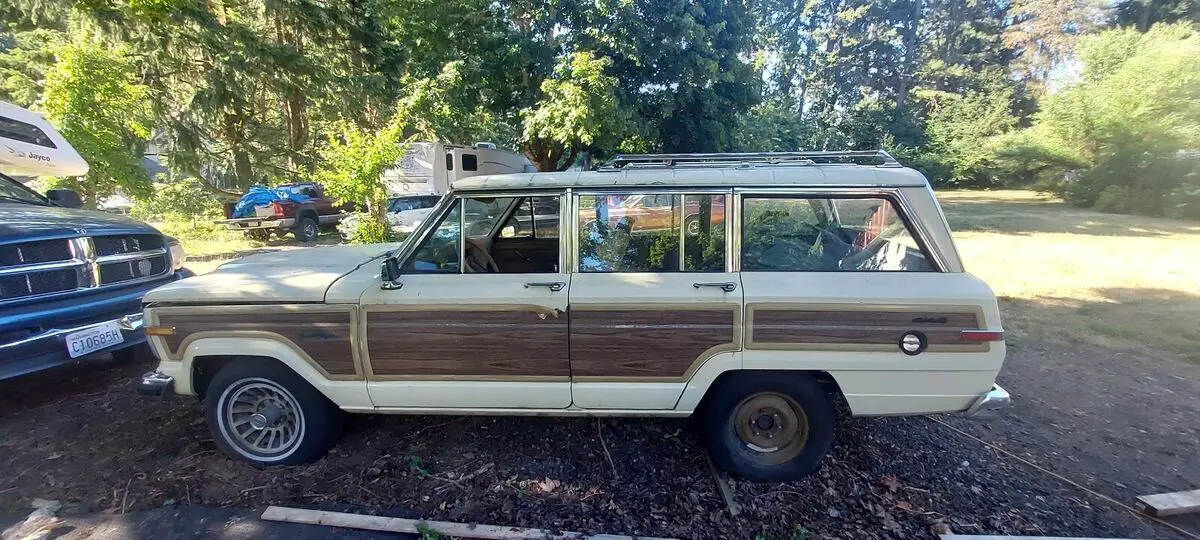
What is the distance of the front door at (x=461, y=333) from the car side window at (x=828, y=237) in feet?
3.76

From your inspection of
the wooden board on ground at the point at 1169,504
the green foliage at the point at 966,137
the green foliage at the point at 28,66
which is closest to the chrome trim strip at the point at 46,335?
the wooden board on ground at the point at 1169,504

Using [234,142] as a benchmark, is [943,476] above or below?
below

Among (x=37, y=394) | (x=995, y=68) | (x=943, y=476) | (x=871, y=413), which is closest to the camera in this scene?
(x=871, y=413)

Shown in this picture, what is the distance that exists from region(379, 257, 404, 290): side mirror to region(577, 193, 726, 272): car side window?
1.05 meters

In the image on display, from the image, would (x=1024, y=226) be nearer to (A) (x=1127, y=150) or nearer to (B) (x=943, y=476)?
(A) (x=1127, y=150)

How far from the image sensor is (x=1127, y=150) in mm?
18750

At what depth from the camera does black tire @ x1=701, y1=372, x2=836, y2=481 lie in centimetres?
309

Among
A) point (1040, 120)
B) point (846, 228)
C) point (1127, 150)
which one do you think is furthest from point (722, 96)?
point (1040, 120)

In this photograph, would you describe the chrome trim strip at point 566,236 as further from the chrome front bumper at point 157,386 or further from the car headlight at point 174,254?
the car headlight at point 174,254

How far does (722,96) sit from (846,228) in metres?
12.9

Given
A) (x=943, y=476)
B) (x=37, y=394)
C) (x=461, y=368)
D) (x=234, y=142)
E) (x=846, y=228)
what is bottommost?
(x=943, y=476)

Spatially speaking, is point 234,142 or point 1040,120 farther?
point 1040,120

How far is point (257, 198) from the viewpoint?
48.1ft

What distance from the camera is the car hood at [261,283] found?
10.3 ft
